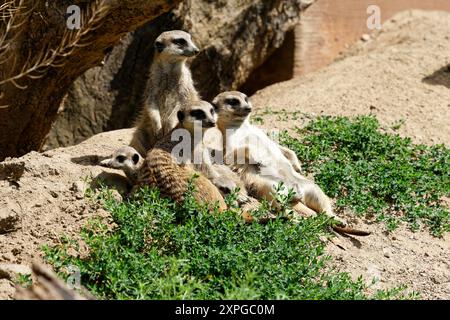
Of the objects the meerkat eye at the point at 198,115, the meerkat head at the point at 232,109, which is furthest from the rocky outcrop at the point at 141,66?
the meerkat eye at the point at 198,115

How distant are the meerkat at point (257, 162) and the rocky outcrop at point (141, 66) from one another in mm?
2520

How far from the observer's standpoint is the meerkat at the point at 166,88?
5.96m

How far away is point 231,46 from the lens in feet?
27.6

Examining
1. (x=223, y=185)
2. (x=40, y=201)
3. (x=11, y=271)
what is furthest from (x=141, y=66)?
(x=11, y=271)

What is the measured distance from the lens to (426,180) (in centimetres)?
621

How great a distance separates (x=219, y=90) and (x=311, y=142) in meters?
2.13

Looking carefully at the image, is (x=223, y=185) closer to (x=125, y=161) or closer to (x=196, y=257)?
(x=125, y=161)

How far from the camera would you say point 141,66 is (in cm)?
823
